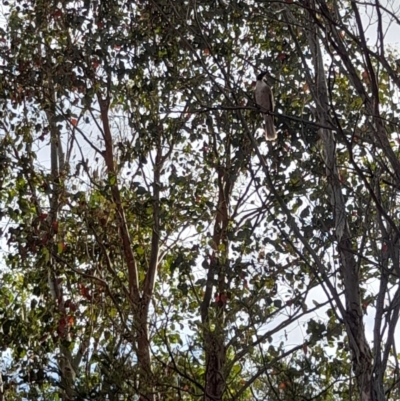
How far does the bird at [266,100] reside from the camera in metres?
4.46

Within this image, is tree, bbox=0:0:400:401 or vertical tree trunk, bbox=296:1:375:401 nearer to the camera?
vertical tree trunk, bbox=296:1:375:401

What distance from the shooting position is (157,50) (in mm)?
4957

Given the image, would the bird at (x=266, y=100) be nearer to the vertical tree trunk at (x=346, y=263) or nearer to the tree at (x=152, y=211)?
the tree at (x=152, y=211)

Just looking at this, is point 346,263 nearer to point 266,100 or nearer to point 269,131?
point 269,131

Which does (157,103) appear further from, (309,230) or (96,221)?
(309,230)

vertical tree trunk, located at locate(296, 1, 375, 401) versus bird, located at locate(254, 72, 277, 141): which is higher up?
bird, located at locate(254, 72, 277, 141)

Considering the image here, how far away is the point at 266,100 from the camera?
4.75 meters

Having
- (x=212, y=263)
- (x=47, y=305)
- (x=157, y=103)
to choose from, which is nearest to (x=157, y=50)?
(x=157, y=103)

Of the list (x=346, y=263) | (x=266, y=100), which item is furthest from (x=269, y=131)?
(x=346, y=263)

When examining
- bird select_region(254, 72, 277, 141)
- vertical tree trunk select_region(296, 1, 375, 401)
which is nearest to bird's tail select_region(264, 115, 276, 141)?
bird select_region(254, 72, 277, 141)

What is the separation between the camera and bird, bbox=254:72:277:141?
4459 millimetres

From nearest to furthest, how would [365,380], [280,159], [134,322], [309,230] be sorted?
[365,380]
[309,230]
[134,322]
[280,159]

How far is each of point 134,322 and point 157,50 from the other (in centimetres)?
207

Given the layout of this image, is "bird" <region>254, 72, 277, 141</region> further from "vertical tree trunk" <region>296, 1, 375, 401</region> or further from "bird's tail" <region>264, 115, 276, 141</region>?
"vertical tree trunk" <region>296, 1, 375, 401</region>
